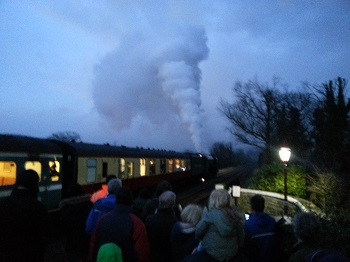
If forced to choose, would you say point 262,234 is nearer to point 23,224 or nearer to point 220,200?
point 220,200

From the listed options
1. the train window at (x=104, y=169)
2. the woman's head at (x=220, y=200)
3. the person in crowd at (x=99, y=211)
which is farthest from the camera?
the train window at (x=104, y=169)

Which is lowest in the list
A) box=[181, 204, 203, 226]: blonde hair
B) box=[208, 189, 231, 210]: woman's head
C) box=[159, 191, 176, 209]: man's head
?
box=[181, 204, 203, 226]: blonde hair

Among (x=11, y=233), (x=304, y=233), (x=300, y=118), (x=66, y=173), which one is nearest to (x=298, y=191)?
(x=66, y=173)

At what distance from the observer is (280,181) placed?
535 inches

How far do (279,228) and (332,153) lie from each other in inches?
438

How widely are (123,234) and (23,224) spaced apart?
1.08 metres

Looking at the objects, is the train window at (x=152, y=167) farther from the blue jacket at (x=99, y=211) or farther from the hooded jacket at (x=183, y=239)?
the hooded jacket at (x=183, y=239)

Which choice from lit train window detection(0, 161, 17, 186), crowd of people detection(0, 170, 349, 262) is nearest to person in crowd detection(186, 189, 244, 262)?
crowd of people detection(0, 170, 349, 262)

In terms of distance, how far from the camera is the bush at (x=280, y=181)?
44.0ft

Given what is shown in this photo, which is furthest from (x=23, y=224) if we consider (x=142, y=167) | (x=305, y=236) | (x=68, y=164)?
(x=142, y=167)

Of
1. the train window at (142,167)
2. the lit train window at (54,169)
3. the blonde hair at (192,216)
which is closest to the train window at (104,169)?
the lit train window at (54,169)

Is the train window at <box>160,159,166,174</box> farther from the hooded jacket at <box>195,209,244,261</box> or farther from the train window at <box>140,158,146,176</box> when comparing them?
the hooded jacket at <box>195,209,244,261</box>

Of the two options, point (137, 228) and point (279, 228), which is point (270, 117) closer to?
point (279, 228)

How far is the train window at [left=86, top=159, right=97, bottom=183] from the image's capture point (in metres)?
13.8
